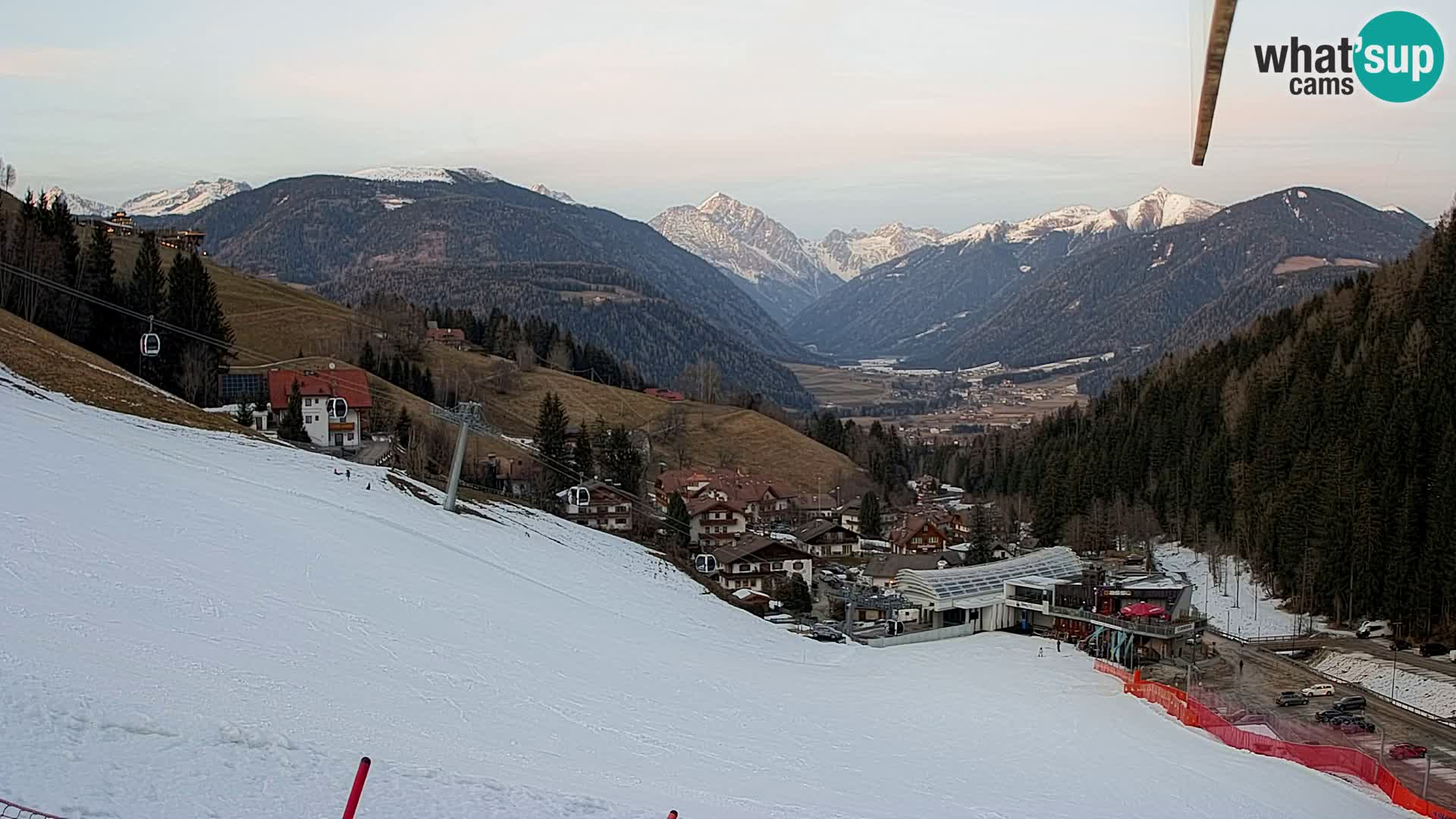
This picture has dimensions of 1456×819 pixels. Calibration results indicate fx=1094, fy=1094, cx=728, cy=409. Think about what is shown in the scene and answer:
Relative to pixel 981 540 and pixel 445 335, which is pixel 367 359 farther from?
pixel 981 540

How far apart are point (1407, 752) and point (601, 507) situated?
41.9 meters

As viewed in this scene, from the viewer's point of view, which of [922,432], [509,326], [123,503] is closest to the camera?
[123,503]

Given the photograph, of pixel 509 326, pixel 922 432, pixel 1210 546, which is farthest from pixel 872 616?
pixel 922 432

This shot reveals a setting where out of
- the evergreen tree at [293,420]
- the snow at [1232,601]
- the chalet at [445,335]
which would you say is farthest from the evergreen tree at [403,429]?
the chalet at [445,335]

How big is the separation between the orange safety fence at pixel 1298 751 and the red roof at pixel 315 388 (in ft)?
139

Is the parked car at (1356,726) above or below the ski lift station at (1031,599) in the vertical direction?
above

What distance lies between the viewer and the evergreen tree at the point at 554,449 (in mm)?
61000

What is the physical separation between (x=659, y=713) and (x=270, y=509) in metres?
11.5

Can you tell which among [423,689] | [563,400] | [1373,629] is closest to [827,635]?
[1373,629]

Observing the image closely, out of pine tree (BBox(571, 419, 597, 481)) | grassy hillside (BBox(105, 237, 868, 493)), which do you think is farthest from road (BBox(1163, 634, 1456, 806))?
grassy hillside (BBox(105, 237, 868, 493))

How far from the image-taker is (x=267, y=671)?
14.0 metres

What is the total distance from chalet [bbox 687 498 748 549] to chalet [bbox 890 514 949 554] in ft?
31.8

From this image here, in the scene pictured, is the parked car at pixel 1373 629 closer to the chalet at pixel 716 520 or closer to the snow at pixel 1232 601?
the snow at pixel 1232 601

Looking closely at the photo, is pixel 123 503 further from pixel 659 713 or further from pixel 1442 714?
pixel 1442 714
